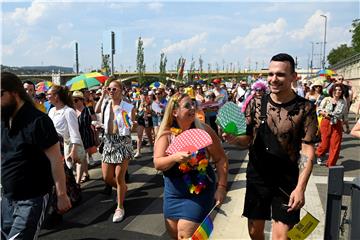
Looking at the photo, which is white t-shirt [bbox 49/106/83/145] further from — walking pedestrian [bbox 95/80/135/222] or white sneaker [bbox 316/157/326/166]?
white sneaker [bbox 316/157/326/166]

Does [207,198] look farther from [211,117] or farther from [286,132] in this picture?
[211,117]

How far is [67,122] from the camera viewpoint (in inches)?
220

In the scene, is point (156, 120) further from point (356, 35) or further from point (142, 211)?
point (356, 35)

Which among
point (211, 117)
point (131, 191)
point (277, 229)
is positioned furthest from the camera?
point (211, 117)

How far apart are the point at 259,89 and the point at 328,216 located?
405cm

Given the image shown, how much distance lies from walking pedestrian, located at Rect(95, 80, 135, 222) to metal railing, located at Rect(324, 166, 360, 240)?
3.07m

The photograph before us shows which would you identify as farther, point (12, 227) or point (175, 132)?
point (175, 132)

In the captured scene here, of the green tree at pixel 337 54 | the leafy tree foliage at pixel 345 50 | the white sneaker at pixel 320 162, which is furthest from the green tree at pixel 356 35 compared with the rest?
the white sneaker at pixel 320 162

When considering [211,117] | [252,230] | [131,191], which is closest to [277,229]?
[252,230]

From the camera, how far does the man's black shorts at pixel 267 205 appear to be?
301 cm

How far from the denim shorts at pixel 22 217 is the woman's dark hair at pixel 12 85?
0.77 metres

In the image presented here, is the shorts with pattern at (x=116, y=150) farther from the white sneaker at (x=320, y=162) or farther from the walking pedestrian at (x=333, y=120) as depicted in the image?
the white sneaker at (x=320, y=162)

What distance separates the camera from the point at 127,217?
16.5 ft

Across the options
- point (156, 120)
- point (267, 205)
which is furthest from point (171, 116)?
point (156, 120)
